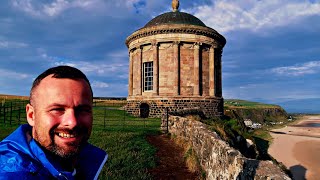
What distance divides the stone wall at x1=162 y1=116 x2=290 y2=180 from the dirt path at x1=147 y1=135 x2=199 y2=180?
24.9 inches

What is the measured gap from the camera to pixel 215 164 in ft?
22.7

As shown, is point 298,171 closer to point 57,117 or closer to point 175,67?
point 175,67

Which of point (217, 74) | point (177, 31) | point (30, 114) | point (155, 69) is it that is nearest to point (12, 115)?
point (155, 69)

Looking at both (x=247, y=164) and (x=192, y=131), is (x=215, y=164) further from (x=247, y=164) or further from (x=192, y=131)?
(x=192, y=131)

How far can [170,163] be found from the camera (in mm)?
9625

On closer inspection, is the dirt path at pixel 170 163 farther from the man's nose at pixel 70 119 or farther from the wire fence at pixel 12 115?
the wire fence at pixel 12 115

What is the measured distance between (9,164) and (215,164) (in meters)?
6.16

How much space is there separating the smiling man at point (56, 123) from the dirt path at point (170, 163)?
6621mm

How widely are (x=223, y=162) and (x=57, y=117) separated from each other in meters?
5.12

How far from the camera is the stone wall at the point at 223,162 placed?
4.34m

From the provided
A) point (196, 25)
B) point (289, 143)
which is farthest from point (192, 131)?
point (289, 143)

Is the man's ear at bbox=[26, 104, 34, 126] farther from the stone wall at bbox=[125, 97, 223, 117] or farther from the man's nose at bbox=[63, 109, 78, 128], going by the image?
the stone wall at bbox=[125, 97, 223, 117]

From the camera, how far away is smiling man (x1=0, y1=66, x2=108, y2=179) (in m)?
1.60

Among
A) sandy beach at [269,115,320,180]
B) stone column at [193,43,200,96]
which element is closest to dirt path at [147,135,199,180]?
stone column at [193,43,200,96]
